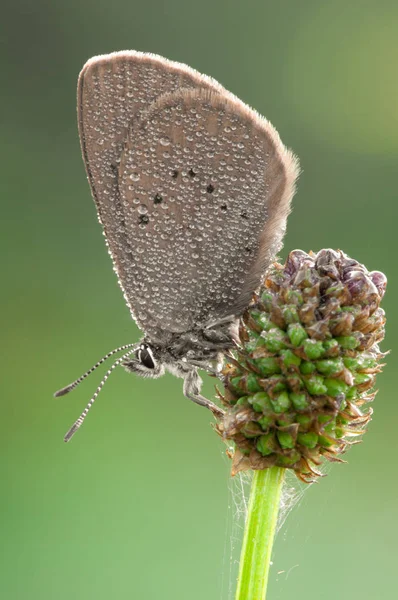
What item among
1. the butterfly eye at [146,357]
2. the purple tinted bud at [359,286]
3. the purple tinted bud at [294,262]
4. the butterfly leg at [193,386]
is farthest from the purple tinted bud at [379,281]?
the butterfly eye at [146,357]

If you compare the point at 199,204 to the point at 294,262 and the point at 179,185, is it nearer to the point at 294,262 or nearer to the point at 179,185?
the point at 179,185

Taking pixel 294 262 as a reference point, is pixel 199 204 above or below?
above

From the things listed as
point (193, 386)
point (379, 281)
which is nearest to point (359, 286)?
point (379, 281)

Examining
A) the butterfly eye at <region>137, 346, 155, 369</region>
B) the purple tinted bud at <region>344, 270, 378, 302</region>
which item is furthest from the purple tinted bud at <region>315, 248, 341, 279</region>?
the butterfly eye at <region>137, 346, 155, 369</region>

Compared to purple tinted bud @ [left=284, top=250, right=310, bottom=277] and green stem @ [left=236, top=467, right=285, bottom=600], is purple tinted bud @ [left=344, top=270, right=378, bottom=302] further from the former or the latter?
green stem @ [left=236, top=467, right=285, bottom=600]

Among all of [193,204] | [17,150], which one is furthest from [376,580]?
[17,150]

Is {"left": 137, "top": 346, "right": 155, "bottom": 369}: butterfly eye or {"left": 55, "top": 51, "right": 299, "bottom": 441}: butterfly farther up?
{"left": 55, "top": 51, "right": 299, "bottom": 441}: butterfly
